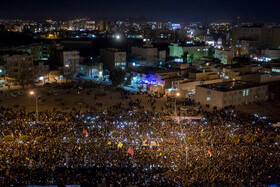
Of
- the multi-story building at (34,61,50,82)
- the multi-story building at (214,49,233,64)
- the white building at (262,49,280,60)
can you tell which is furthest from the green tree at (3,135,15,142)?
the white building at (262,49,280,60)

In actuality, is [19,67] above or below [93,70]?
above

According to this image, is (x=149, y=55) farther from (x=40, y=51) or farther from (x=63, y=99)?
(x=63, y=99)

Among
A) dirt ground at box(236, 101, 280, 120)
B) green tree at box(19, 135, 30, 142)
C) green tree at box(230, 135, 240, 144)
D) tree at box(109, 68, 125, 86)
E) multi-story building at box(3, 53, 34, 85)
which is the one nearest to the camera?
green tree at box(19, 135, 30, 142)

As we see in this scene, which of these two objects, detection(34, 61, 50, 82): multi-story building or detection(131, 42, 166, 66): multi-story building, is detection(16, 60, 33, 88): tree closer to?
detection(34, 61, 50, 82): multi-story building

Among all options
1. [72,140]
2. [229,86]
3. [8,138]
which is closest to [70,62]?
[229,86]

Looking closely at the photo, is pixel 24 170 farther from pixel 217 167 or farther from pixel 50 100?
pixel 50 100
